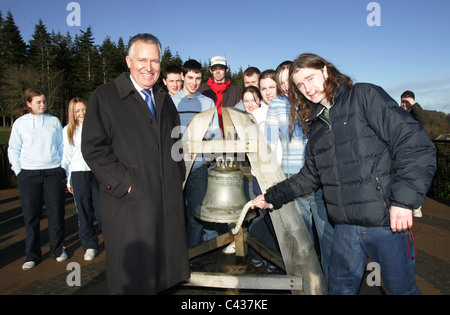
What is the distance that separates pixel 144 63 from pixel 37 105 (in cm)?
263

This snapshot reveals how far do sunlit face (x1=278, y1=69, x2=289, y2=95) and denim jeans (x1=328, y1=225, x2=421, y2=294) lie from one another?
1629 mm

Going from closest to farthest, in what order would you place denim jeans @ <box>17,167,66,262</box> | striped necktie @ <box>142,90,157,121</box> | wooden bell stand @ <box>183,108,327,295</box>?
striped necktie @ <box>142,90,157,121</box>
wooden bell stand @ <box>183,108,327,295</box>
denim jeans @ <box>17,167,66,262</box>

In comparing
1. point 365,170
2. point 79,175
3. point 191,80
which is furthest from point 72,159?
point 365,170

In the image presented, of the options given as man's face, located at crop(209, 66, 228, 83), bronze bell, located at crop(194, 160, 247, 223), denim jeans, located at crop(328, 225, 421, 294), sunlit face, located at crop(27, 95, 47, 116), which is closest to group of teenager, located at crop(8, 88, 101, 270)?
sunlit face, located at crop(27, 95, 47, 116)

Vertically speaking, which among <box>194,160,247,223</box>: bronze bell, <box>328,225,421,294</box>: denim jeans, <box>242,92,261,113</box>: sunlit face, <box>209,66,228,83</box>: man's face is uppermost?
<box>209,66,228,83</box>: man's face

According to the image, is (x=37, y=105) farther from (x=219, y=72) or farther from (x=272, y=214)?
(x=272, y=214)

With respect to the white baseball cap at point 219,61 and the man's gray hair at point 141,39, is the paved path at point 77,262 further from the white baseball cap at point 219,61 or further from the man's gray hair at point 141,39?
the white baseball cap at point 219,61

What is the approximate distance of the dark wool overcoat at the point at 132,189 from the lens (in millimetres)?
2236

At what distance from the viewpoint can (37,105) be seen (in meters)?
4.23

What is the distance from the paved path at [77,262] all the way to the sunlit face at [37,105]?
6.95ft

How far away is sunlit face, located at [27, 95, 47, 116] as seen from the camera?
4.23m

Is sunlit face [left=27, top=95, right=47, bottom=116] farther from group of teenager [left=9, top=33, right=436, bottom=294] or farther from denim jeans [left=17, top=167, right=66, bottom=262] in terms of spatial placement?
group of teenager [left=9, top=33, right=436, bottom=294]

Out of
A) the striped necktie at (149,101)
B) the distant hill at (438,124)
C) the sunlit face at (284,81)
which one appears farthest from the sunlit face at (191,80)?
the distant hill at (438,124)
